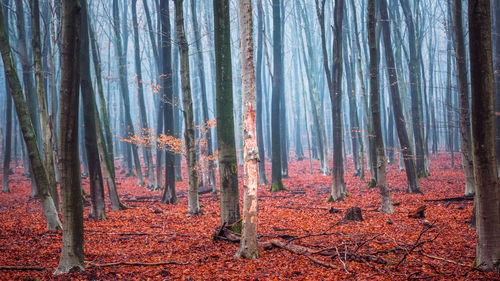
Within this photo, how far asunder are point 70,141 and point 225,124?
143 inches

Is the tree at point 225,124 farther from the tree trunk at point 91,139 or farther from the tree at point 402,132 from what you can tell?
the tree at point 402,132

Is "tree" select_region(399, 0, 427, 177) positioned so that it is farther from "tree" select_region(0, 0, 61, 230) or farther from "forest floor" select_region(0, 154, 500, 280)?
"tree" select_region(0, 0, 61, 230)

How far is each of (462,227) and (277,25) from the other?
44.4 feet

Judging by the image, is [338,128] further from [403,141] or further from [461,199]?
[461,199]

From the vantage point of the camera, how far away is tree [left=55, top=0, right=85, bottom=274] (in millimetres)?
4508

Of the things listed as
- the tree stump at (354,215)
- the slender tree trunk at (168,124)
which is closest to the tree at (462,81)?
the tree stump at (354,215)

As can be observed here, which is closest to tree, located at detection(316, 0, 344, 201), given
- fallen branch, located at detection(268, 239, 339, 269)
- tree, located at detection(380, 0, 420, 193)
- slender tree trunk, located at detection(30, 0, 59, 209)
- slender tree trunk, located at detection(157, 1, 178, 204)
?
tree, located at detection(380, 0, 420, 193)

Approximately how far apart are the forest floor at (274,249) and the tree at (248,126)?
776mm

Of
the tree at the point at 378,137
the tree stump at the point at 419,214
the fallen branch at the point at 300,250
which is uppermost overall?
the tree at the point at 378,137

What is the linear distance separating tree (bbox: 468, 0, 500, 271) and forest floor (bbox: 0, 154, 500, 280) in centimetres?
42

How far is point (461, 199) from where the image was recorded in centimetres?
1033

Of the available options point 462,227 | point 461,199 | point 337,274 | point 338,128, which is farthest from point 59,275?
point 461,199

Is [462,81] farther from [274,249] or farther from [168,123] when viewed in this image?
[168,123]

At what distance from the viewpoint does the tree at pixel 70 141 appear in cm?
451
